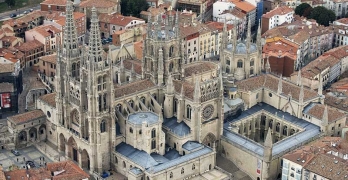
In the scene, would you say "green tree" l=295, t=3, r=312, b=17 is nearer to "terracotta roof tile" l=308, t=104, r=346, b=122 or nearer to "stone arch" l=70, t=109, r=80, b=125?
"terracotta roof tile" l=308, t=104, r=346, b=122

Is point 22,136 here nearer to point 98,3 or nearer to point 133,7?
point 98,3

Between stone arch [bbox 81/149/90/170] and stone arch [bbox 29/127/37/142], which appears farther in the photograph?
stone arch [bbox 29/127/37/142]

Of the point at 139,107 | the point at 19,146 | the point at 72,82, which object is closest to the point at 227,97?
the point at 139,107

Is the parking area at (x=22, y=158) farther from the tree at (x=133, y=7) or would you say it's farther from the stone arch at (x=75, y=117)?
the tree at (x=133, y=7)

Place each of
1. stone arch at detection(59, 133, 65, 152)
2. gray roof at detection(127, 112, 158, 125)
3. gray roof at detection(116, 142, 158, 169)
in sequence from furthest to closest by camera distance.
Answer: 1. stone arch at detection(59, 133, 65, 152)
2. gray roof at detection(127, 112, 158, 125)
3. gray roof at detection(116, 142, 158, 169)

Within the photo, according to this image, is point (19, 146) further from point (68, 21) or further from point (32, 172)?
point (68, 21)

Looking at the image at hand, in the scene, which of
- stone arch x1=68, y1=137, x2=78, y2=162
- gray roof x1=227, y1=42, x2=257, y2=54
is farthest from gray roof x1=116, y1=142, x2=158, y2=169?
gray roof x1=227, y1=42, x2=257, y2=54

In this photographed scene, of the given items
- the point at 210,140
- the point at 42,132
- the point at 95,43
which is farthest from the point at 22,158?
the point at 210,140

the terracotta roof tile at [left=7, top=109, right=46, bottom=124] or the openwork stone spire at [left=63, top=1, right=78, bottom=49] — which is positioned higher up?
the openwork stone spire at [left=63, top=1, right=78, bottom=49]
